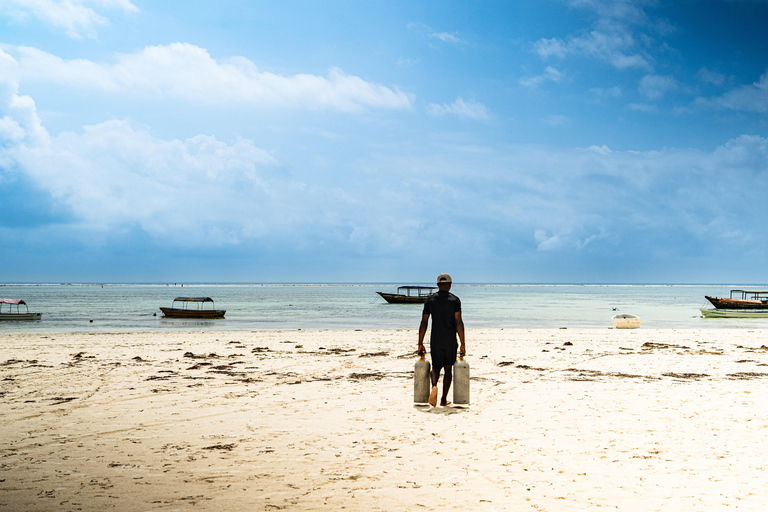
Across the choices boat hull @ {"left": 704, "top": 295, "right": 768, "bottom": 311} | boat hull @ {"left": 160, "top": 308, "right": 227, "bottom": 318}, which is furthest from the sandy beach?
boat hull @ {"left": 704, "top": 295, "right": 768, "bottom": 311}

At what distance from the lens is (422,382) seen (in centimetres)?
913

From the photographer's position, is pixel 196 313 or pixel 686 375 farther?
pixel 196 313

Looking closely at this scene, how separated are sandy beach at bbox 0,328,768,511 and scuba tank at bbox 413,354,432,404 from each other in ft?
0.73

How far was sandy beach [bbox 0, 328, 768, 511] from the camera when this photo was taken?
5219mm

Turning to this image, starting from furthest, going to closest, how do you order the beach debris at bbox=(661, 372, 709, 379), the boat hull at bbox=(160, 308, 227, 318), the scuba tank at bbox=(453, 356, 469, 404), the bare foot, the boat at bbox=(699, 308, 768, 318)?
Answer: the boat at bbox=(699, 308, 768, 318)
the boat hull at bbox=(160, 308, 227, 318)
the beach debris at bbox=(661, 372, 709, 379)
the scuba tank at bbox=(453, 356, 469, 404)
the bare foot

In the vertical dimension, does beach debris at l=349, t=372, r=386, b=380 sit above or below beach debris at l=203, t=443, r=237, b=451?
below

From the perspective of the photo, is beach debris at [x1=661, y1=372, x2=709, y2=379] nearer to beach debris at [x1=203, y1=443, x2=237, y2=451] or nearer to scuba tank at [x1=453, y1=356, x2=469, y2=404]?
scuba tank at [x1=453, y1=356, x2=469, y2=404]

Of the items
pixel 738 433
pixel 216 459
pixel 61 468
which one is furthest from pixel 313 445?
pixel 738 433

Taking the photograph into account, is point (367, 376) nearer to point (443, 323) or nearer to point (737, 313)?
point (443, 323)

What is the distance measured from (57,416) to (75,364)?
6800 mm

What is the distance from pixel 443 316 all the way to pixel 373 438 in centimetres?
225

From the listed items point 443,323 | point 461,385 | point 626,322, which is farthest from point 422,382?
point 626,322

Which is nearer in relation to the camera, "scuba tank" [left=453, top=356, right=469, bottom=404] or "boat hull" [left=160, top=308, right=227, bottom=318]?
"scuba tank" [left=453, top=356, right=469, bottom=404]

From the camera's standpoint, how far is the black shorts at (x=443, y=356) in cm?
870
